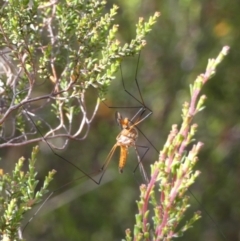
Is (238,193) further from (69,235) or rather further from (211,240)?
(69,235)

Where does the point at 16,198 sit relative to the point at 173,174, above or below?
above

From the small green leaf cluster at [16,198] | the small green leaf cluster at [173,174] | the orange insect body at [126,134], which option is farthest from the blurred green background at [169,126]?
the small green leaf cluster at [173,174]

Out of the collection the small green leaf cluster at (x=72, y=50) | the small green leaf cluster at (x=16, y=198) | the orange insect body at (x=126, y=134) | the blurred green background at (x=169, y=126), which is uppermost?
the blurred green background at (x=169, y=126)

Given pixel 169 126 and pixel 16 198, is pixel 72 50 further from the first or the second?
pixel 169 126

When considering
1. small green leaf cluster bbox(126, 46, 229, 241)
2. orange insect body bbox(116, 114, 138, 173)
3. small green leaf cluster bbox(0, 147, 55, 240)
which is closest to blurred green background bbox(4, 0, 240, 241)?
orange insect body bbox(116, 114, 138, 173)

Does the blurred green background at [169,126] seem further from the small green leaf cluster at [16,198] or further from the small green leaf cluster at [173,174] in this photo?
the small green leaf cluster at [173,174]

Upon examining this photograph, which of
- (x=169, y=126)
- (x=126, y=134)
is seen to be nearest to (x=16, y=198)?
(x=126, y=134)
